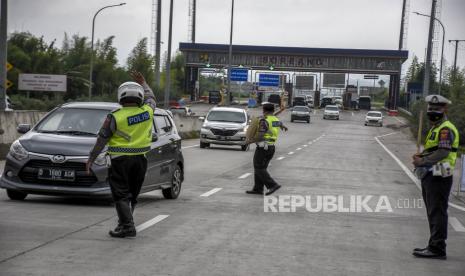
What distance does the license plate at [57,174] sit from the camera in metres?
12.1

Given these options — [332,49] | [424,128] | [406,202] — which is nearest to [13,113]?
[406,202]

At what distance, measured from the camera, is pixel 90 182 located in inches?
478

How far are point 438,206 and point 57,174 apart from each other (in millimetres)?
5422

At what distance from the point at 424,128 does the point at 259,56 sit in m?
59.2

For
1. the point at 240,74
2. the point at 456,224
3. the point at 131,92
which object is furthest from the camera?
the point at 240,74

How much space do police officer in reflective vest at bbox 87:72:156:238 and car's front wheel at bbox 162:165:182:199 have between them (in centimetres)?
437

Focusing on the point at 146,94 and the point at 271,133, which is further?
the point at 271,133

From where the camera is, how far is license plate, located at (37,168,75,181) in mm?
12125

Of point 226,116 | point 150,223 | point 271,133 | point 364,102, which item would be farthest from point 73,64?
point 150,223

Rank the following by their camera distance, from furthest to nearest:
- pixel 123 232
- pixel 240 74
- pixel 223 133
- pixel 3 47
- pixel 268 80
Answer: pixel 268 80
pixel 240 74
pixel 223 133
pixel 3 47
pixel 123 232

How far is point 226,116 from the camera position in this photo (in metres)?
34.8

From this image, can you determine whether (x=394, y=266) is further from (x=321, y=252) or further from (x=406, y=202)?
(x=406, y=202)

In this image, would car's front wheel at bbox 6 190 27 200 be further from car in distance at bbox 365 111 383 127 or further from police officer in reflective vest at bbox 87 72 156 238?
car in distance at bbox 365 111 383 127

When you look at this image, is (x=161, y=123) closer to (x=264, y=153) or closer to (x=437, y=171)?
(x=264, y=153)
